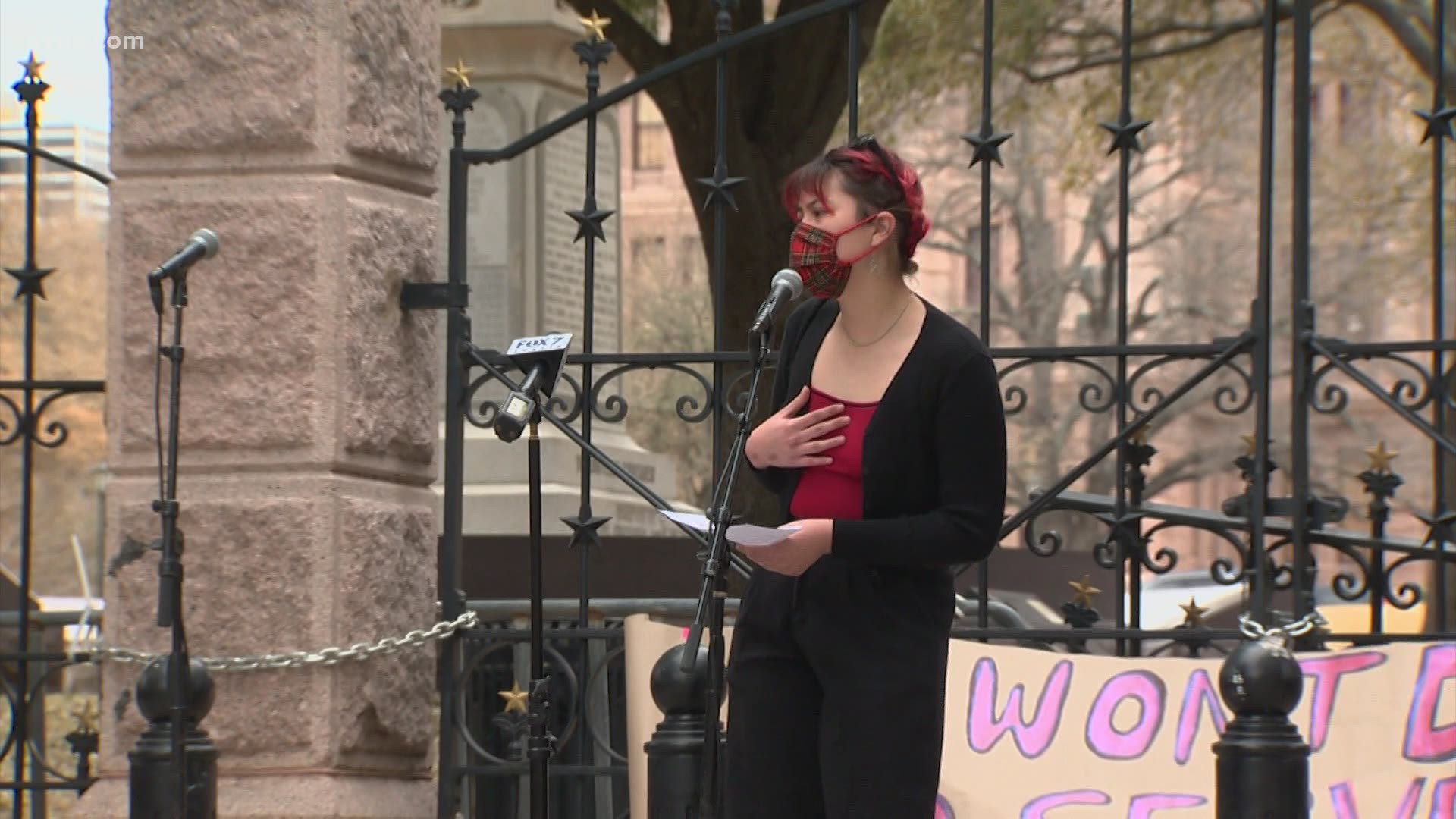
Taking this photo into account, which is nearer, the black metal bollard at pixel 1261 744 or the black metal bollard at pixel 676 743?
the black metal bollard at pixel 1261 744

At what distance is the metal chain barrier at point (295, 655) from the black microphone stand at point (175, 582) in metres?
0.29

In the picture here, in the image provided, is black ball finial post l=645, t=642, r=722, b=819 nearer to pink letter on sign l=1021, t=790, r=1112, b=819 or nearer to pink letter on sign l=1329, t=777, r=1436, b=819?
pink letter on sign l=1021, t=790, r=1112, b=819

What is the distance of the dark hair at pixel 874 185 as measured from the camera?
161 inches

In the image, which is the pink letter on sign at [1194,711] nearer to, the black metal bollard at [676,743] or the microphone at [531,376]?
the black metal bollard at [676,743]

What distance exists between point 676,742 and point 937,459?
143cm

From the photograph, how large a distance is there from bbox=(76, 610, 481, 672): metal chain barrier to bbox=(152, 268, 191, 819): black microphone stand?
0.29m

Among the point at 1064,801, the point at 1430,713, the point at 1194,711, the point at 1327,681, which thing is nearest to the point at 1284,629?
the point at 1327,681

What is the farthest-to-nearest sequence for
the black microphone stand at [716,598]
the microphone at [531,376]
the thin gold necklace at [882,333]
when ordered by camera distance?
the microphone at [531,376]
the thin gold necklace at [882,333]
the black microphone stand at [716,598]

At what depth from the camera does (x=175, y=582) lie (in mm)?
5297

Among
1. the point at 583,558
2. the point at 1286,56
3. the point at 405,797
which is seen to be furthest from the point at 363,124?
the point at 1286,56

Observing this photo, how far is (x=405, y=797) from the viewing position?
6156mm

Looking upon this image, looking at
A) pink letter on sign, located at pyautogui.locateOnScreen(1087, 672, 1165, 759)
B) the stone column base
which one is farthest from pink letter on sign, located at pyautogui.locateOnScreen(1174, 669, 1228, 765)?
the stone column base

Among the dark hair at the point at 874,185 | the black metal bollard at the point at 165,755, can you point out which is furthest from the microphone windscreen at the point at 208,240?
the dark hair at the point at 874,185

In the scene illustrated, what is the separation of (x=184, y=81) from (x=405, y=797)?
2.10 m
